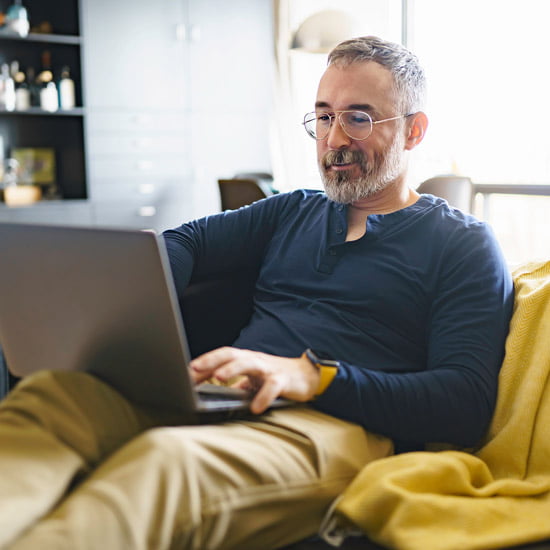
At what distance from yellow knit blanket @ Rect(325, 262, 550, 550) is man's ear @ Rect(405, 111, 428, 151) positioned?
47 cm

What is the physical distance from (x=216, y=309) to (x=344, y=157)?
48 cm

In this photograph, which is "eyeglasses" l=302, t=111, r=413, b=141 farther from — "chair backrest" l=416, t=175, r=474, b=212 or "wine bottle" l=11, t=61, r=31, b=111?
"wine bottle" l=11, t=61, r=31, b=111

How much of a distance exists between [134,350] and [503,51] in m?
3.83

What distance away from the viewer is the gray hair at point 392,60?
1.54 m

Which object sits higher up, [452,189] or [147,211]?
[452,189]

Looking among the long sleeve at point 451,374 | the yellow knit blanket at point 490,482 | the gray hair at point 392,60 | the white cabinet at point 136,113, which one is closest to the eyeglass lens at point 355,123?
the gray hair at point 392,60

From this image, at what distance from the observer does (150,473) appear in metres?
0.89

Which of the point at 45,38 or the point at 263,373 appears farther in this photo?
the point at 45,38

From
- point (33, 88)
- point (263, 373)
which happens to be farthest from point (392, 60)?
point (33, 88)

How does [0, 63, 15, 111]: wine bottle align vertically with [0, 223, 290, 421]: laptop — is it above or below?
above

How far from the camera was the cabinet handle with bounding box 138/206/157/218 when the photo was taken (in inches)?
177

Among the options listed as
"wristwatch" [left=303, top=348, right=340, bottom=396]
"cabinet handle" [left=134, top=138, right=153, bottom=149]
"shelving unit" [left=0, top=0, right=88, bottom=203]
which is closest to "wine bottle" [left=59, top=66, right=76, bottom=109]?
"shelving unit" [left=0, top=0, right=88, bottom=203]

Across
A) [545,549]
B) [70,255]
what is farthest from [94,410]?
[545,549]

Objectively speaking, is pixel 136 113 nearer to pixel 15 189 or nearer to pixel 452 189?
pixel 15 189
